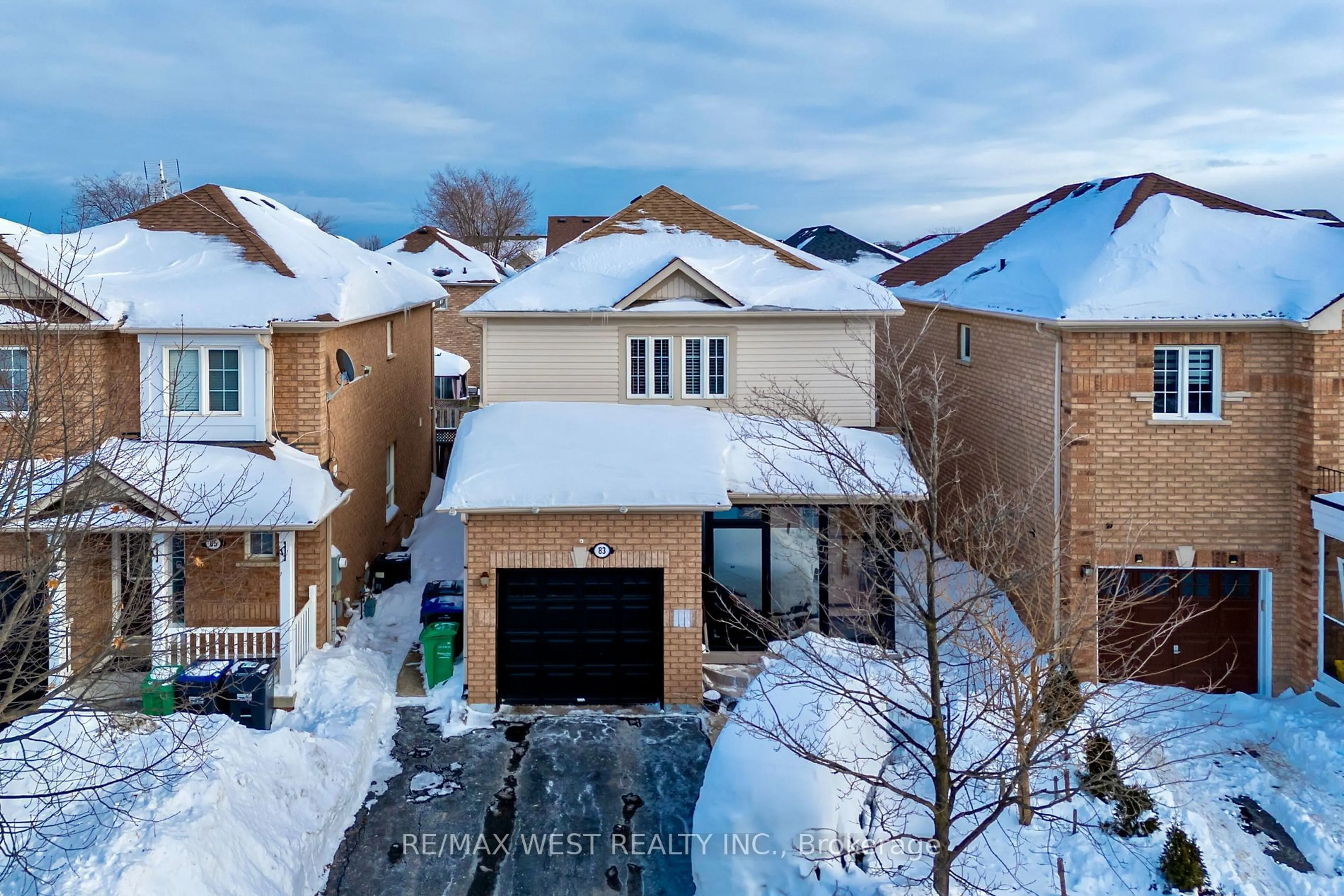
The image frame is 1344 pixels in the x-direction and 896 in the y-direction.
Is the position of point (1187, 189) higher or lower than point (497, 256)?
lower

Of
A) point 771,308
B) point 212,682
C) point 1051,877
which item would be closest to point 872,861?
point 1051,877

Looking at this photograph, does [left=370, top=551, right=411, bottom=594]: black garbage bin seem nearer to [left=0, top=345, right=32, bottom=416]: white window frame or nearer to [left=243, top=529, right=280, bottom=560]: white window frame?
[left=243, top=529, right=280, bottom=560]: white window frame

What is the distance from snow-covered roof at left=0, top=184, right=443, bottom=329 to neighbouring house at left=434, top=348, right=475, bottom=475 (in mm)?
10314

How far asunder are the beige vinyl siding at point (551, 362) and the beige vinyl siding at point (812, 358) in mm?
2335

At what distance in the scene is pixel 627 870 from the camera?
11.4 m

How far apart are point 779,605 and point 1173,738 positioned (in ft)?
19.1

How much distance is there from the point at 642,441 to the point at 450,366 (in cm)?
2268

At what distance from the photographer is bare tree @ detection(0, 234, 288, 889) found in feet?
31.4

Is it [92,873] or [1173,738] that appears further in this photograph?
[1173,738]

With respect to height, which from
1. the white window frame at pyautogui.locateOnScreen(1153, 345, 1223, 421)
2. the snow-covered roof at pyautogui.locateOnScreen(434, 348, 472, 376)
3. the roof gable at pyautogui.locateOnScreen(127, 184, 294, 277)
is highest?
the roof gable at pyautogui.locateOnScreen(127, 184, 294, 277)

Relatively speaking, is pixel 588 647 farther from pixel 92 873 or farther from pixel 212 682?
pixel 92 873

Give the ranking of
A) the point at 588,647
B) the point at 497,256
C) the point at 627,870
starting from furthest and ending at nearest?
the point at 497,256 → the point at 588,647 → the point at 627,870

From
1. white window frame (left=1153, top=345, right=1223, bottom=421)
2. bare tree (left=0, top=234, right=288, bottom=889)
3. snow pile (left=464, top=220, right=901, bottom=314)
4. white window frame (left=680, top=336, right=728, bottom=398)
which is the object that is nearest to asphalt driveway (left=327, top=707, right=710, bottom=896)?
bare tree (left=0, top=234, right=288, bottom=889)

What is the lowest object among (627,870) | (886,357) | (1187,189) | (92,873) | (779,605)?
(627,870)
